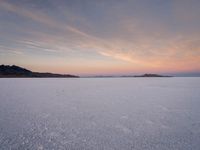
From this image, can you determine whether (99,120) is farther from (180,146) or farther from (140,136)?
(180,146)

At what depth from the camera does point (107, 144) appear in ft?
9.55

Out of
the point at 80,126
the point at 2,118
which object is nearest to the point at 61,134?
the point at 80,126

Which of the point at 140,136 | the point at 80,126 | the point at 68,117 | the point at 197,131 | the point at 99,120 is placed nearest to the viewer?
the point at 140,136

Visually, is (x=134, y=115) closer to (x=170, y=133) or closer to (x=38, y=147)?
(x=170, y=133)

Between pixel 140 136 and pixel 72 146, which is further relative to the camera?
pixel 140 136

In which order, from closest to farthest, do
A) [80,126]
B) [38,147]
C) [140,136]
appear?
[38,147], [140,136], [80,126]

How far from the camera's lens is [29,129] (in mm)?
3623

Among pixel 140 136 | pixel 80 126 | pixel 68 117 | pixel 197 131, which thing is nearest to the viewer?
pixel 140 136

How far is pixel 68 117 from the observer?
4.70m

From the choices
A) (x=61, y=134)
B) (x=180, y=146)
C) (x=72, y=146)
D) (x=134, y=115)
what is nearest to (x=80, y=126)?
(x=61, y=134)

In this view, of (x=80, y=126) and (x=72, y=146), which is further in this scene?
(x=80, y=126)

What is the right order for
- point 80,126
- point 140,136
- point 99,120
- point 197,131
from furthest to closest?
1. point 99,120
2. point 80,126
3. point 197,131
4. point 140,136

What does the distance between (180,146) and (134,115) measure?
215cm

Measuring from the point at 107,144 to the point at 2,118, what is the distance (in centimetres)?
354
